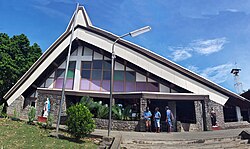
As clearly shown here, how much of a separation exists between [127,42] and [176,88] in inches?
215

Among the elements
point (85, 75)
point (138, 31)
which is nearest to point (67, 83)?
point (85, 75)

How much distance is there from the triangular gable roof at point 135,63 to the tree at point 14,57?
4805 mm

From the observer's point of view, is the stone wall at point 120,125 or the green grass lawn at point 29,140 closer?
the green grass lawn at point 29,140

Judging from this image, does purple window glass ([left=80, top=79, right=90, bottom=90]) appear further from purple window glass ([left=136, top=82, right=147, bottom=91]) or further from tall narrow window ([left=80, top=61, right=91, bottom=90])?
purple window glass ([left=136, top=82, right=147, bottom=91])

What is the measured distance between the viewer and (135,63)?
16.0 m

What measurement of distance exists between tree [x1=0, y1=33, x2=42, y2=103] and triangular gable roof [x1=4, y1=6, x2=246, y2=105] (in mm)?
4805

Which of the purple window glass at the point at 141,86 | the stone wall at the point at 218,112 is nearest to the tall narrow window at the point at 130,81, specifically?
the purple window glass at the point at 141,86

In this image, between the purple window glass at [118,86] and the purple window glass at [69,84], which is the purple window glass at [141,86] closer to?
the purple window glass at [118,86]

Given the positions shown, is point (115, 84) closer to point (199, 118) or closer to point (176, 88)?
point (176, 88)

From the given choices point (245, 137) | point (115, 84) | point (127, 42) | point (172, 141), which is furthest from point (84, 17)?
point (245, 137)

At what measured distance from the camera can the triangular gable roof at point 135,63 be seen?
49.4 feet

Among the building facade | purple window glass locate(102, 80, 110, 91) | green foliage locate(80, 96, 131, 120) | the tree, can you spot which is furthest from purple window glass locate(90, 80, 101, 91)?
the tree

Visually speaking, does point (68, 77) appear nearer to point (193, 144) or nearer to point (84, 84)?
point (84, 84)

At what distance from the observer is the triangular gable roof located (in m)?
15.1
